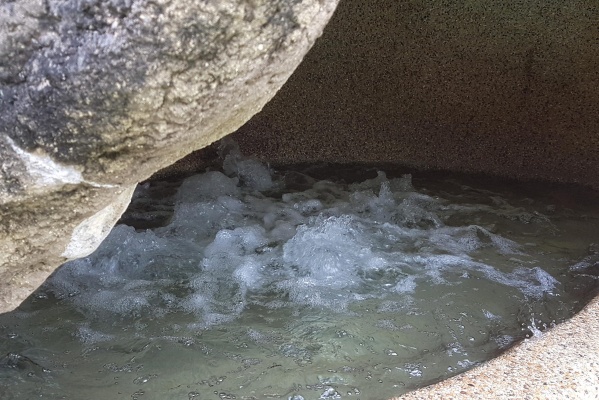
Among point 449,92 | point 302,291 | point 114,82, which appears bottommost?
point 302,291

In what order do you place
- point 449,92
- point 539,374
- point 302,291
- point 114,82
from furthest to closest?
1. point 449,92
2. point 302,291
3. point 539,374
4. point 114,82

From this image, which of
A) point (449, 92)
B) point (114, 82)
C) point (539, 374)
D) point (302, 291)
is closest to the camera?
point (114, 82)

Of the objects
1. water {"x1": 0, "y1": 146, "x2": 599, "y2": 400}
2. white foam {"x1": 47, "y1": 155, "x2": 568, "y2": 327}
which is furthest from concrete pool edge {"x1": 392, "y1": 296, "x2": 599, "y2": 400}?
white foam {"x1": 47, "y1": 155, "x2": 568, "y2": 327}

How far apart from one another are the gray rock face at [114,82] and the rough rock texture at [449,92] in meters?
2.92

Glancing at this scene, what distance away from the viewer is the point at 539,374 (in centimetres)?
182

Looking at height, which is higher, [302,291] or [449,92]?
[449,92]

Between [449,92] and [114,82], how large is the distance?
3.32m

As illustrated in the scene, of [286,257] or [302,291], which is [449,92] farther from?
[302,291]

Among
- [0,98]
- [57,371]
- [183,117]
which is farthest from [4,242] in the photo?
[57,371]

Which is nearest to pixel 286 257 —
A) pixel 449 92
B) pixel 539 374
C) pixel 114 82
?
pixel 539 374

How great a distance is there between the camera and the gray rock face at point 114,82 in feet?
4.24

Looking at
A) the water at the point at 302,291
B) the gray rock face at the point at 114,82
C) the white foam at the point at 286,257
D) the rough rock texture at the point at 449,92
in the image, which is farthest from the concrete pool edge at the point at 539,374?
the rough rock texture at the point at 449,92

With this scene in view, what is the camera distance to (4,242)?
153 centimetres

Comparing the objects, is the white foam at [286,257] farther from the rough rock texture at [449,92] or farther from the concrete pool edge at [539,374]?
the concrete pool edge at [539,374]
